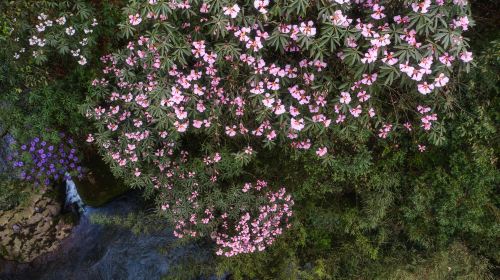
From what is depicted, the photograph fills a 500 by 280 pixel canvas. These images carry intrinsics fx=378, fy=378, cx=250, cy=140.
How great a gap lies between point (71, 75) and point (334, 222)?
3.22 m

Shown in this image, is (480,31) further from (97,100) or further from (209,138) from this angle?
(97,100)

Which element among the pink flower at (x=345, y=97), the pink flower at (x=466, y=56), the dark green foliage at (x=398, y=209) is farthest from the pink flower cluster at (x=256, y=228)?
the pink flower at (x=466, y=56)

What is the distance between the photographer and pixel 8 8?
11.2 feet

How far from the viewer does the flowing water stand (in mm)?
4497

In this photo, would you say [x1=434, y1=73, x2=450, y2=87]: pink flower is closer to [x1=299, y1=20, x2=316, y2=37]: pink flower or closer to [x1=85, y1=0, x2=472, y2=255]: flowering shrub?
[x1=85, y1=0, x2=472, y2=255]: flowering shrub

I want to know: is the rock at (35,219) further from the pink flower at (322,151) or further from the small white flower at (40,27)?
the pink flower at (322,151)

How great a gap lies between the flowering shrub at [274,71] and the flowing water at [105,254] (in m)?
1.22

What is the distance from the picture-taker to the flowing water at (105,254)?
4497 mm

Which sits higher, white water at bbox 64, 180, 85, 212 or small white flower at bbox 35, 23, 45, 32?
small white flower at bbox 35, 23, 45, 32

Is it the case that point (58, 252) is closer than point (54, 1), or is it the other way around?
point (54, 1)

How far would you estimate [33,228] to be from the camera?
195 inches

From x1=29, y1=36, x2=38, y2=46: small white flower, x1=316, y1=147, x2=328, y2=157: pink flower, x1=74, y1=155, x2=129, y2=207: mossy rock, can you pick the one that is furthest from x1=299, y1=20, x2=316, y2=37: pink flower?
x1=74, y1=155, x2=129, y2=207: mossy rock

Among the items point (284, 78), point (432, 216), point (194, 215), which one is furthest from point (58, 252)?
point (432, 216)

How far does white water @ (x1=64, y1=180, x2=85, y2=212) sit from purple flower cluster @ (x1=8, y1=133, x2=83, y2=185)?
0.50 metres
